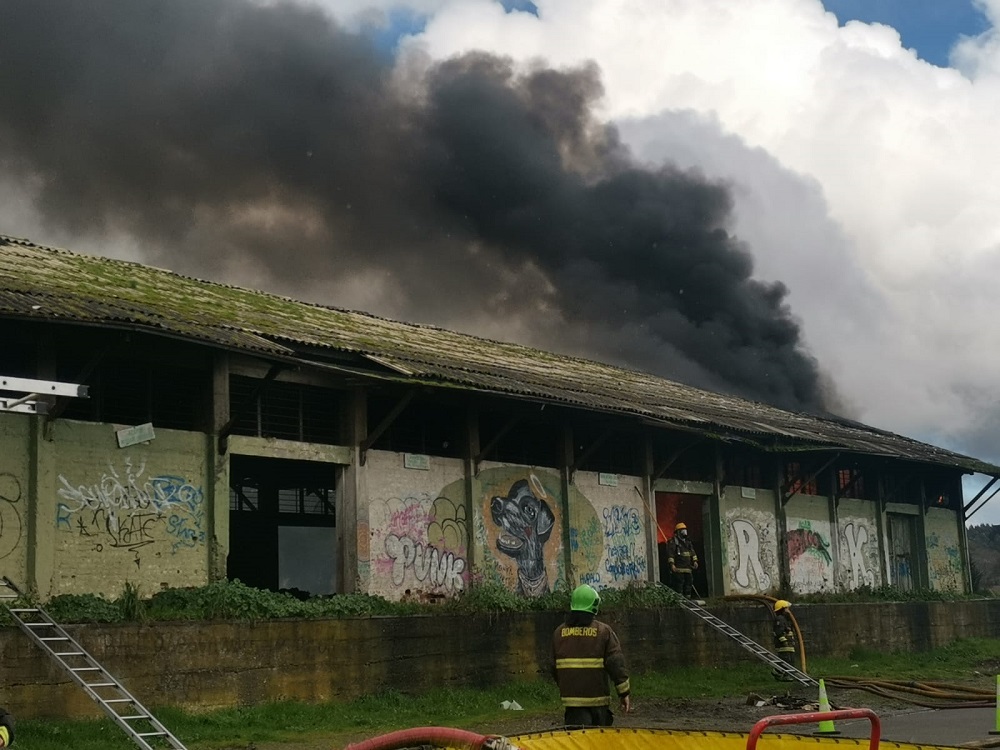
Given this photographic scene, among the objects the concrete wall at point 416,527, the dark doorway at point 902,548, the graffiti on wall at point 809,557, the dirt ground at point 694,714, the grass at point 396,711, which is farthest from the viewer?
the dark doorway at point 902,548

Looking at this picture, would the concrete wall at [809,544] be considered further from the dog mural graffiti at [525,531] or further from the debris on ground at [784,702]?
the debris on ground at [784,702]

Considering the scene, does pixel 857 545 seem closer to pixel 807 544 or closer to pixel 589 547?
pixel 807 544

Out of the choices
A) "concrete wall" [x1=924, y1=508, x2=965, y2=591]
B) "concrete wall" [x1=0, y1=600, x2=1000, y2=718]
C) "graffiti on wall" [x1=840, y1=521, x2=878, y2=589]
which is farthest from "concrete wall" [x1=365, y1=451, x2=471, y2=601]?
"concrete wall" [x1=924, y1=508, x2=965, y2=591]

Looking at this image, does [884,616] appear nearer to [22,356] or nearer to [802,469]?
[802,469]

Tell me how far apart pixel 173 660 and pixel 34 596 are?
1.75 m

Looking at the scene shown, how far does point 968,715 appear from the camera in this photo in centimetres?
1720

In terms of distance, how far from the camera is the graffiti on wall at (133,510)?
50.3 feet

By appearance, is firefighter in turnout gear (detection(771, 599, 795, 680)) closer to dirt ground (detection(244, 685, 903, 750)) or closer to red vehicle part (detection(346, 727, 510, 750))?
dirt ground (detection(244, 685, 903, 750))

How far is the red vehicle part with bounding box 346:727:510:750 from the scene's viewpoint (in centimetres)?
616

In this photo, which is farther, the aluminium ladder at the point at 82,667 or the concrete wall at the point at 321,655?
the concrete wall at the point at 321,655

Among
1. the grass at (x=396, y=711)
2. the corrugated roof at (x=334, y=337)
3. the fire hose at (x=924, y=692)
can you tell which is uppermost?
the corrugated roof at (x=334, y=337)

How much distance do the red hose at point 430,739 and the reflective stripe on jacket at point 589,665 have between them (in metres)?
4.16

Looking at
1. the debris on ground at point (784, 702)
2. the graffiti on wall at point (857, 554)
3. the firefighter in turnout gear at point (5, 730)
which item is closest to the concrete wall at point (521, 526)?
the debris on ground at point (784, 702)

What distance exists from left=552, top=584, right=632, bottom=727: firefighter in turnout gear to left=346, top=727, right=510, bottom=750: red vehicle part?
4127 millimetres
